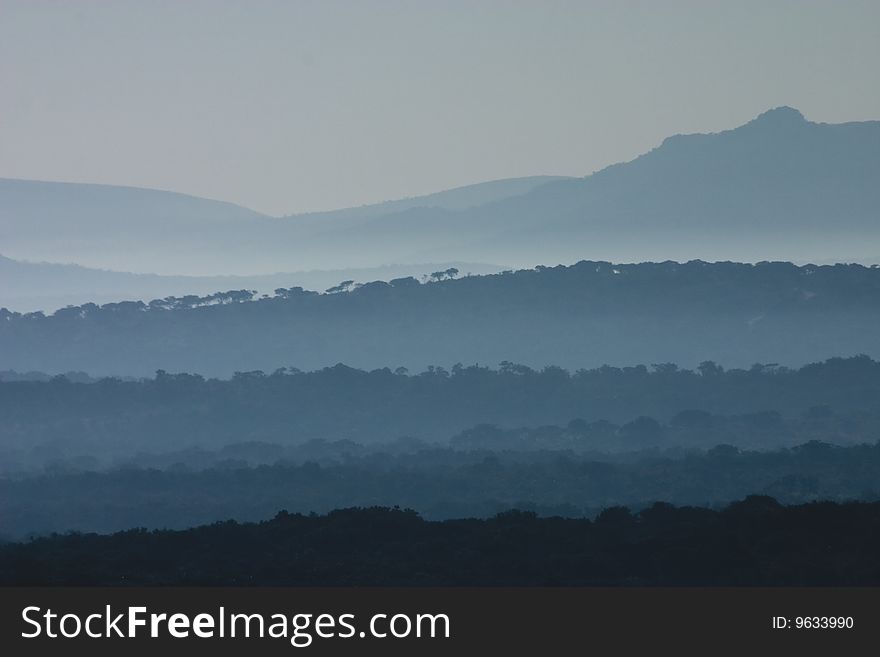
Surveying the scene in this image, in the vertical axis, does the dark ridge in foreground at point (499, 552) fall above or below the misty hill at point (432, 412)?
below

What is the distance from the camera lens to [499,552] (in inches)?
2319

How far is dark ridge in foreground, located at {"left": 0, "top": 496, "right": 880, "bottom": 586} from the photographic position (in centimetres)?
5281

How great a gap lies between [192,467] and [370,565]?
253 ft

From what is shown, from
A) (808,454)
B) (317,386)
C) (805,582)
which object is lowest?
(805,582)

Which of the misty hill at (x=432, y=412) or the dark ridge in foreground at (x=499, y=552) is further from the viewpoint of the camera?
the misty hill at (x=432, y=412)

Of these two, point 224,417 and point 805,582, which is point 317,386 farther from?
point 805,582

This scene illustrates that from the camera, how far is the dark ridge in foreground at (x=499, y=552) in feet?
173

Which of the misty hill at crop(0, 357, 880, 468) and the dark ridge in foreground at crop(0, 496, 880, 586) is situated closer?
the dark ridge in foreground at crop(0, 496, 880, 586)

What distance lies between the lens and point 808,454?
119 metres

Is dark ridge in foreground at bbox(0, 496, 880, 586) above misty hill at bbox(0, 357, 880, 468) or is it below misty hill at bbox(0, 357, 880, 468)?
below

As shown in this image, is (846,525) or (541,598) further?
(846,525)

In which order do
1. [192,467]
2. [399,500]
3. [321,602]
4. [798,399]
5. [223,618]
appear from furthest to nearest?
[798,399] → [192,467] → [399,500] → [321,602] → [223,618]

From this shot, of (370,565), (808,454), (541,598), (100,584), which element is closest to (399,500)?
(808,454)

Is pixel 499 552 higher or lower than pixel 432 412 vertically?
lower
